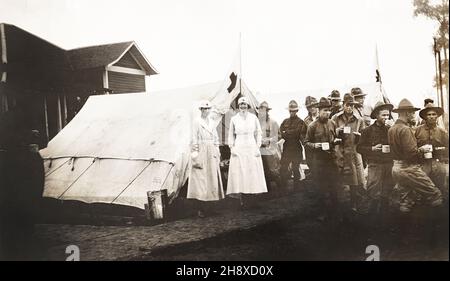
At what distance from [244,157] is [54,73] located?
2.16 m

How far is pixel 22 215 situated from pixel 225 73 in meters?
2.48

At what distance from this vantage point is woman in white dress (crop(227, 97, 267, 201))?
11.4ft

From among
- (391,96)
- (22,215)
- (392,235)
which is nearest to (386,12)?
(391,96)

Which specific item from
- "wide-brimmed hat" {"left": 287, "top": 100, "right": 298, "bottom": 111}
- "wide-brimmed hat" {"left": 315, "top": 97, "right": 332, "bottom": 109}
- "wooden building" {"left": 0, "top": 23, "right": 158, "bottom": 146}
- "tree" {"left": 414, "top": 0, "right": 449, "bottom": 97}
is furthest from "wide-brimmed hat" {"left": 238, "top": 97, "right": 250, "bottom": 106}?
"tree" {"left": 414, "top": 0, "right": 449, "bottom": 97}

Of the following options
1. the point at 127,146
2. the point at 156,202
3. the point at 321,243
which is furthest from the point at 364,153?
the point at 127,146

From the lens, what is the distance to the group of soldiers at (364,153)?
3.22 meters

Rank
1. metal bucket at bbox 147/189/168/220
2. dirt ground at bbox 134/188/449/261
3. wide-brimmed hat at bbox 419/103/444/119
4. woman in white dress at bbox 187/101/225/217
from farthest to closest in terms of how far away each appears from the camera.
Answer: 1. woman in white dress at bbox 187/101/225/217
2. metal bucket at bbox 147/189/168/220
3. wide-brimmed hat at bbox 419/103/444/119
4. dirt ground at bbox 134/188/449/261

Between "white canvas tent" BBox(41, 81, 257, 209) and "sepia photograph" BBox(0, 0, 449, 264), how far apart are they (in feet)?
0.05

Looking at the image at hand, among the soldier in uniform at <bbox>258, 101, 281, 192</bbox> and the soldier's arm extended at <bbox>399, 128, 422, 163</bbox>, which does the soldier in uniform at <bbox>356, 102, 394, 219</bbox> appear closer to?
the soldier's arm extended at <bbox>399, 128, 422, 163</bbox>

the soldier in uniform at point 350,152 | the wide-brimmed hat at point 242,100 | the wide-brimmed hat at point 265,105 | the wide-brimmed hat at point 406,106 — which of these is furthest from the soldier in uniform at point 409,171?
the wide-brimmed hat at point 242,100

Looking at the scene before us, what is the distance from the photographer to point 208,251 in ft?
10.4

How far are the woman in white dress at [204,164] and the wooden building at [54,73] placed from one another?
2.52ft

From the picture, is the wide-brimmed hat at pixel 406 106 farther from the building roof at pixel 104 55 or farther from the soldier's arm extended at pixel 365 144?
the building roof at pixel 104 55

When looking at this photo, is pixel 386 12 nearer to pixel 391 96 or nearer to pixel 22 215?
pixel 391 96
